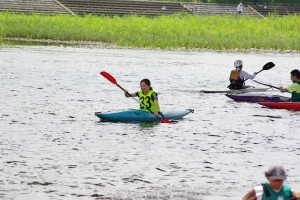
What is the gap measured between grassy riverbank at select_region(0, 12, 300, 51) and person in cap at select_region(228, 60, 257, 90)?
67.5 feet

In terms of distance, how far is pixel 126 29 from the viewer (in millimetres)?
47094

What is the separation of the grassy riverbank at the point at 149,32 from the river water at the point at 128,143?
49.1 feet

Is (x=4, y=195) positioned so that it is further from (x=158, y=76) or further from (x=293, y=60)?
(x=293, y=60)

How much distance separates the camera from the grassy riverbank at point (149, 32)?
44.7 m

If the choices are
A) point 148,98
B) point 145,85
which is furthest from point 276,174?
point 148,98

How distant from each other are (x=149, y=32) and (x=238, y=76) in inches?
933

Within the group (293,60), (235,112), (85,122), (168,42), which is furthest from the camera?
(168,42)

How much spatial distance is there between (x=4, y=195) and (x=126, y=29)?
36814 millimetres

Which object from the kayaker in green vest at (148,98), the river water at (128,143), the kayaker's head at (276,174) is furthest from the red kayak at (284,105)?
the kayaker's head at (276,174)

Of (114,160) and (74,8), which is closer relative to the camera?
(114,160)

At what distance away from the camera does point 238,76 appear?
23.2m

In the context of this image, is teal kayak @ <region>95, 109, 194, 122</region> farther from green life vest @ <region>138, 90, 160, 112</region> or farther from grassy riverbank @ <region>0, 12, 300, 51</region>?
grassy riverbank @ <region>0, 12, 300, 51</region>

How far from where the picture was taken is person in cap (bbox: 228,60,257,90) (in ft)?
74.0

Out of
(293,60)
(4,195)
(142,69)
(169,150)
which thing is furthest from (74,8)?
(4,195)
